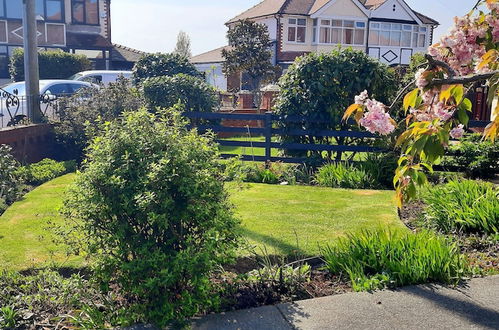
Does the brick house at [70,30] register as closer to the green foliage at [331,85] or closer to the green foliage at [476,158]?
the green foliage at [331,85]

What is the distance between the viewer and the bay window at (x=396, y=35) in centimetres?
4409

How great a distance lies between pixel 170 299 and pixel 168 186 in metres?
0.81

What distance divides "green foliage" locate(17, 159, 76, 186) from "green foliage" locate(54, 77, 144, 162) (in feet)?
2.32

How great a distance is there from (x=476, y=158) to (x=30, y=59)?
9166 millimetres

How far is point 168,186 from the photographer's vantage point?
13.0ft

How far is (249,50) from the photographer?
2645 cm

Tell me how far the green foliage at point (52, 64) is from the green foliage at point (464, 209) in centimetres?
2922

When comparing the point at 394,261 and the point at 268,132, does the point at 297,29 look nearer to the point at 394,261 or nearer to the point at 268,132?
the point at 268,132

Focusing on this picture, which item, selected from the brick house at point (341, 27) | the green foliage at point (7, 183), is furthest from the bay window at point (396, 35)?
the green foliage at point (7, 183)

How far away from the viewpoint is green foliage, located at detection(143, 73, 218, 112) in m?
12.3

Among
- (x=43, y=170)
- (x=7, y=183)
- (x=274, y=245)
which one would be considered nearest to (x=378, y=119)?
(x=274, y=245)

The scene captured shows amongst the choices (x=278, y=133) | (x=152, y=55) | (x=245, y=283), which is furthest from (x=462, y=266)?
(x=152, y=55)

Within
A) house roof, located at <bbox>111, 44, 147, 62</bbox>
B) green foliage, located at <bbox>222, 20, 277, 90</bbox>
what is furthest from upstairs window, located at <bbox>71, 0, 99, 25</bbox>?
green foliage, located at <bbox>222, 20, 277, 90</bbox>

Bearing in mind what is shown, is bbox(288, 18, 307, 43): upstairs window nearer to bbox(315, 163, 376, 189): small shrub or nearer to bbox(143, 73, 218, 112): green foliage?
bbox(143, 73, 218, 112): green foliage
